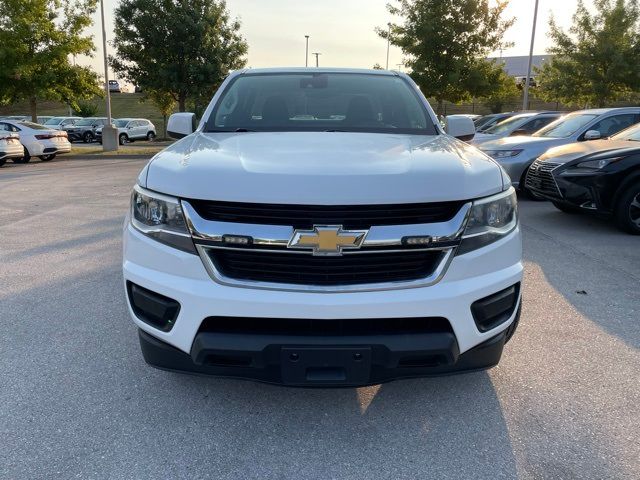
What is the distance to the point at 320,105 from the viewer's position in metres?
3.83

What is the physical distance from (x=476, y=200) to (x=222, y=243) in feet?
3.78

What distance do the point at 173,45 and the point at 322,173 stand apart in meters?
23.9

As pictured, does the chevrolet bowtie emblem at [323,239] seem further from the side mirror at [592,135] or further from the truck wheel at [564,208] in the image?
the side mirror at [592,135]

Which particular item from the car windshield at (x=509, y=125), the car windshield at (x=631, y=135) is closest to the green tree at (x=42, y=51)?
the car windshield at (x=509, y=125)

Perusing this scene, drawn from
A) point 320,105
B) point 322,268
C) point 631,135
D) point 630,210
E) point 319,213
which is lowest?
point 630,210

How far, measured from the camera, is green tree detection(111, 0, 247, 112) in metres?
23.5

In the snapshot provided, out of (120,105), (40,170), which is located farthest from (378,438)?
(120,105)

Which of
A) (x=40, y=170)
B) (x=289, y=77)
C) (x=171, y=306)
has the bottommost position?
(x=40, y=170)

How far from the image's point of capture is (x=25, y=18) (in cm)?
1934

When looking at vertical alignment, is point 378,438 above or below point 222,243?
below

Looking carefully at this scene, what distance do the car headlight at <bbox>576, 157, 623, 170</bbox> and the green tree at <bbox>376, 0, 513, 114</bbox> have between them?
15525 millimetres

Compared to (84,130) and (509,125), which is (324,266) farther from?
(84,130)

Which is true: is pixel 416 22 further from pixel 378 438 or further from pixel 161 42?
pixel 378 438

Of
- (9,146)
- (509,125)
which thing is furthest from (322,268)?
(9,146)
